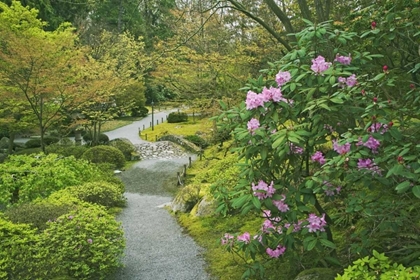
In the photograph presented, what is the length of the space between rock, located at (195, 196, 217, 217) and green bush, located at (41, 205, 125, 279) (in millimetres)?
2402

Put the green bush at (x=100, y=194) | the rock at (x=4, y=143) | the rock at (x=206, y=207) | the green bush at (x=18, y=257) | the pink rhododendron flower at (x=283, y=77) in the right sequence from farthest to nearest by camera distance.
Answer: the rock at (x=4, y=143), the green bush at (x=100, y=194), the rock at (x=206, y=207), the green bush at (x=18, y=257), the pink rhododendron flower at (x=283, y=77)

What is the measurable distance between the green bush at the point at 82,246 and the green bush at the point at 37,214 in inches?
34.1

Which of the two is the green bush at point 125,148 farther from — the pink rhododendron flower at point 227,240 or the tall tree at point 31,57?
the pink rhododendron flower at point 227,240

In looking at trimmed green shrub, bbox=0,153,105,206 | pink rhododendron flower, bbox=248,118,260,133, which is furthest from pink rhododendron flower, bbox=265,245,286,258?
trimmed green shrub, bbox=0,153,105,206

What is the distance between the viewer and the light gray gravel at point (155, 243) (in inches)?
202

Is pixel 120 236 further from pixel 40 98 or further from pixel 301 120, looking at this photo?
pixel 40 98

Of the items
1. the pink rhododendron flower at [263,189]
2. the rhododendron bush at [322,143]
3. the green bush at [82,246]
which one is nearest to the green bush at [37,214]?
the green bush at [82,246]

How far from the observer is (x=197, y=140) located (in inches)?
772

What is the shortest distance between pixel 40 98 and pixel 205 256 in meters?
9.59

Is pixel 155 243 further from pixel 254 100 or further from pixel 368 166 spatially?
pixel 368 166

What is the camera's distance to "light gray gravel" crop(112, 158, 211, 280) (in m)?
5.12

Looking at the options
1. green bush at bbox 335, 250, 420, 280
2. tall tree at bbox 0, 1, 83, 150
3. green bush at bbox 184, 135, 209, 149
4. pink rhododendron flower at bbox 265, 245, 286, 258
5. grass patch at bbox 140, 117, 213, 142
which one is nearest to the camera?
green bush at bbox 335, 250, 420, 280

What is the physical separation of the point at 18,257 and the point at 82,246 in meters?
0.73

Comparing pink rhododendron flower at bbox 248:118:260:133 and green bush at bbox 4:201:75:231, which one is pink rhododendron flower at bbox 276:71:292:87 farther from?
green bush at bbox 4:201:75:231
